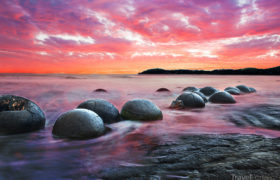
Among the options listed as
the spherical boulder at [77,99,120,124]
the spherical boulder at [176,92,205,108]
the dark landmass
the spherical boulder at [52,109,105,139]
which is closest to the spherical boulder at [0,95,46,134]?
the spherical boulder at [52,109,105,139]

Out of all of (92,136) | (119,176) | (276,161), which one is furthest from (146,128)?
(276,161)

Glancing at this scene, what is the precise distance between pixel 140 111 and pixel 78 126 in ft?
5.91

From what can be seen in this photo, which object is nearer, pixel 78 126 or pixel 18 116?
pixel 78 126

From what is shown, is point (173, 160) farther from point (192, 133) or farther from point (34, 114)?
point (34, 114)

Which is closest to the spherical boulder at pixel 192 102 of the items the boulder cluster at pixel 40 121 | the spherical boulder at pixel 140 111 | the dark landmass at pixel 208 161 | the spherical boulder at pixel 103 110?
the spherical boulder at pixel 140 111

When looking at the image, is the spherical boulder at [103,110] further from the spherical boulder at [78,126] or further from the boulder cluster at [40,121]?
the spherical boulder at [78,126]

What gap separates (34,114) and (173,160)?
115 inches

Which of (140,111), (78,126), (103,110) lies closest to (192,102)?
(140,111)

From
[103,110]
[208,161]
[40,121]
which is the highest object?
[103,110]

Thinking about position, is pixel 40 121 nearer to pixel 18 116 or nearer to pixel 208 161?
pixel 18 116

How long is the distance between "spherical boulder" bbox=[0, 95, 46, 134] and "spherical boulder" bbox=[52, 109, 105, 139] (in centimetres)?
54

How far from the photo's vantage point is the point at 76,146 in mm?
3135

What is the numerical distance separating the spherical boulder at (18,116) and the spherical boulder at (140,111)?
1.98 meters

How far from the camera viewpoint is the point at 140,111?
4.94 metres
